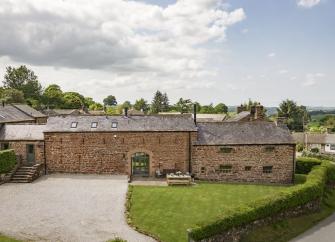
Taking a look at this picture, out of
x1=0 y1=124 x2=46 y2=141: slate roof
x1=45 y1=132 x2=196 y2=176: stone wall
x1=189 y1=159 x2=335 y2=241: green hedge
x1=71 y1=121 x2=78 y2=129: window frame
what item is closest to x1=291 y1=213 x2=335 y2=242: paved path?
x1=189 y1=159 x2=335 y2=241: green hedge

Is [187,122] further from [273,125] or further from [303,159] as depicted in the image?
[303,159]

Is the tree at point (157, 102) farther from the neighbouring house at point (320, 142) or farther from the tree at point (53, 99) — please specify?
the neighbouring house at point (320, 142)

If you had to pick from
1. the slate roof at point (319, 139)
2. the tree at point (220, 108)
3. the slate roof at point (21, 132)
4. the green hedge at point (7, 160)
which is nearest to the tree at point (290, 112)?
the slate roof at point (319, 139)

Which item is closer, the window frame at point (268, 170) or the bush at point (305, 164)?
the window frame at point (268, 170)

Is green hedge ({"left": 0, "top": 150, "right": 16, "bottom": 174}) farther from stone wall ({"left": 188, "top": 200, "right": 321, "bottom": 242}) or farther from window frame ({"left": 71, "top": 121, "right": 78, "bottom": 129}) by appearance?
stone wall ({"left": 188, "top": 200, "right": 321, "bottom": 242})

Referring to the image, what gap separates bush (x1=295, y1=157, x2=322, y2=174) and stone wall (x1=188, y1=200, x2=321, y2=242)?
28.1 ft

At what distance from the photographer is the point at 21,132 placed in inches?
1219

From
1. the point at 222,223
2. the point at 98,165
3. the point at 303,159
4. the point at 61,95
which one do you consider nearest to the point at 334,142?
the point at 303,159

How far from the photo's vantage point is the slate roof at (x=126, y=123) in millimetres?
30297

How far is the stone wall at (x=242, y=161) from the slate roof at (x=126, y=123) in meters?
2.74

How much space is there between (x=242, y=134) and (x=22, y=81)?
97.1 meters

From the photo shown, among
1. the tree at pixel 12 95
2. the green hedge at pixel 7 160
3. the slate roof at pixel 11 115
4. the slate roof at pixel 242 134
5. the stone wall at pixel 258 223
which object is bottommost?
the stone wall at pixel 258 223

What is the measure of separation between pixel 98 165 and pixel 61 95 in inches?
3371

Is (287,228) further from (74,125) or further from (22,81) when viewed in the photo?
(22,81)
